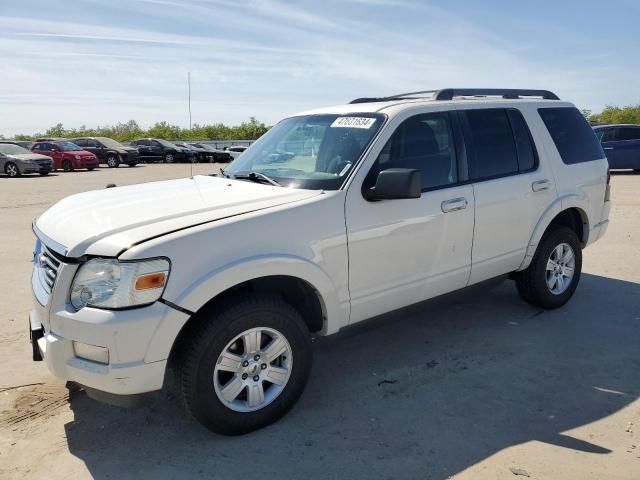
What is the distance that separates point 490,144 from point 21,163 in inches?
887

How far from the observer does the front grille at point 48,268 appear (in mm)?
2999

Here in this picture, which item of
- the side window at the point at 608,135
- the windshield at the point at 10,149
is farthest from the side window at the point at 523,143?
the windshield at the point at 10,149

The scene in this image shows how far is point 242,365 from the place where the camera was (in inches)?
122

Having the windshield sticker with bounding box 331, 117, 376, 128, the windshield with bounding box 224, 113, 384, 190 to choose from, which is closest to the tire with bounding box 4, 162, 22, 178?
the windshield with bounding box 224, 113, 384, 190

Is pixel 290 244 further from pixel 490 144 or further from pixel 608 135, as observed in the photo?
pixel 608 135

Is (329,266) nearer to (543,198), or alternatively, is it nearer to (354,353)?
(354,353)

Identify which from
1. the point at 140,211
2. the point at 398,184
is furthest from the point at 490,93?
the point at 140,211

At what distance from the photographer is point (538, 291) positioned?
4938 mm

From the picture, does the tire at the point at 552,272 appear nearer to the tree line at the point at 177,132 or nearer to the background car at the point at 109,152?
the background car at the point at 109,152

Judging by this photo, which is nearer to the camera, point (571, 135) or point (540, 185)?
point (540, 185)

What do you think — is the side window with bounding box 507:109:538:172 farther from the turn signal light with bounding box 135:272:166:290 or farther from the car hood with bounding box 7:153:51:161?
the car hood with bounding box 7:153:51:161

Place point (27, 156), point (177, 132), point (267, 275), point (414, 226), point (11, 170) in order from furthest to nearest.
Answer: point (177, 132) < point (27, 156) < point (11, 170) < point (414, 226) < point (267, 275)

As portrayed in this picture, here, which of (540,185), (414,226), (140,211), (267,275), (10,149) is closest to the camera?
(267,275)

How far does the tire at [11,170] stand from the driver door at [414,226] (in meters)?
22.6
